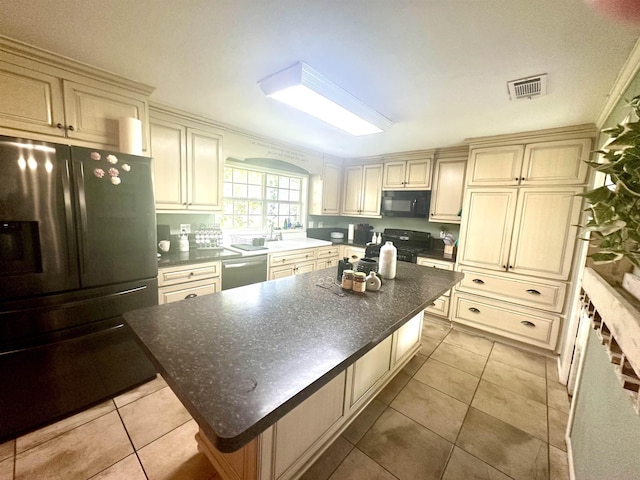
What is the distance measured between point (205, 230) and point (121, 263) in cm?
122

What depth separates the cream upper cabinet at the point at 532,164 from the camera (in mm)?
2400

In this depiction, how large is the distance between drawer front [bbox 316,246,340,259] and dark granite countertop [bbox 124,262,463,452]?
86.9 inches

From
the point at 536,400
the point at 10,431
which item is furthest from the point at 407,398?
the point at 10,431

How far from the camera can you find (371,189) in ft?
13.5

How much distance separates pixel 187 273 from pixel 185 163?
112 cm

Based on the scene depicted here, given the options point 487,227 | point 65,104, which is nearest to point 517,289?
point 487,227

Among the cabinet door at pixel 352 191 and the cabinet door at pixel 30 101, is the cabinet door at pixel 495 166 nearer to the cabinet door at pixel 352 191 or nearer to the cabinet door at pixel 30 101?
the cabinet door at pixel 352 191

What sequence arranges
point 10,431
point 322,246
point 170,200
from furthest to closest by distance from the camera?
1. point 322,246
2. point 170,200
3. point 10,431

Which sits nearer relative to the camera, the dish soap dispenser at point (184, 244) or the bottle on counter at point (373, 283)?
the bottle on counter at point (373, 283)

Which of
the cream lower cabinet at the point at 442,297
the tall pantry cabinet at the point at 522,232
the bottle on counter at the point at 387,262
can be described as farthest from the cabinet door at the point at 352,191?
the bottle on counter at the point at 387,262

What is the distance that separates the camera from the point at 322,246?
3850 millimetres

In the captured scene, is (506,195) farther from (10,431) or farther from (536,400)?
(10,431)

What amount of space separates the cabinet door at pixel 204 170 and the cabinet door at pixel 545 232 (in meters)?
3.31

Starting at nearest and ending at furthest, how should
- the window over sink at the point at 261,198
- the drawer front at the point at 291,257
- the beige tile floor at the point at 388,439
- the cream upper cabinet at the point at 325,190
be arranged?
the beige tile floor at the point at 388,439 < the drawer front at the point at 291,257 < the window over sink at the point at 261,198 < the cream upper cabinet at the point at 325,190
